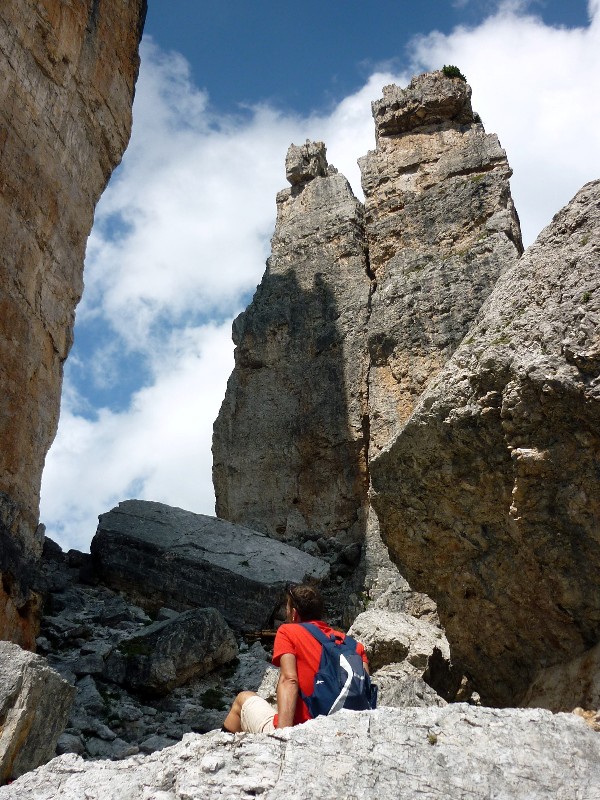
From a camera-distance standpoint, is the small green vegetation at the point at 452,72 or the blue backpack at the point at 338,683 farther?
the small green vegetation at the point at 452,72

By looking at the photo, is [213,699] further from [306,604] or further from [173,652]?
[306,604]

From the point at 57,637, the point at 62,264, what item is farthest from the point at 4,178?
the point at 57,637

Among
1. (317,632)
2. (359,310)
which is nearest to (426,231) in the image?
(359,310)

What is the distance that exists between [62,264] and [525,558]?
21.3 feet

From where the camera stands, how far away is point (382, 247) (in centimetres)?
1648

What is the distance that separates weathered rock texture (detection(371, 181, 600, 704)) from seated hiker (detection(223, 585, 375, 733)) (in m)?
1.05

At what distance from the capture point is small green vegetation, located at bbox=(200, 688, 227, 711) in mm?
8391

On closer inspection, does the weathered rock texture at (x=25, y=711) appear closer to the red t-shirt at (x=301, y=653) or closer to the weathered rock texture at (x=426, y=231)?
the red t-shirt at (x=301, y=653)

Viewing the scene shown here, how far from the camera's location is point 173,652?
883cm

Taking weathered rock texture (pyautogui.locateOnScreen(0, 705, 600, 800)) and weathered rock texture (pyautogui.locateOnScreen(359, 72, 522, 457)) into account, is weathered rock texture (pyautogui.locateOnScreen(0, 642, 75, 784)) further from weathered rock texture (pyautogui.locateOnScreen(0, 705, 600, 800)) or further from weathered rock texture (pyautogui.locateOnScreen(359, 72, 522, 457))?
weathered rock texture (pyautogui.locateOnScreen(359, 72, 522, 457))

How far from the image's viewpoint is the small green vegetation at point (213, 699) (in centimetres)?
839

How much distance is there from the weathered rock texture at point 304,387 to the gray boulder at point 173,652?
6188mm

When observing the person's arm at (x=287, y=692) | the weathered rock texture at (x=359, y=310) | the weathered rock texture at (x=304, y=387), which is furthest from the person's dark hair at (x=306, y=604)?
the weathered rock texture at (x=304, y=387)

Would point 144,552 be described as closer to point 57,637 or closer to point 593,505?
point 57,637
